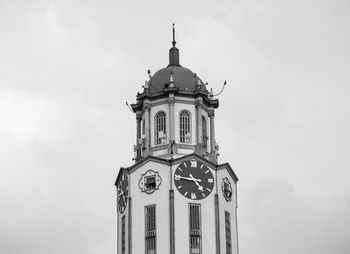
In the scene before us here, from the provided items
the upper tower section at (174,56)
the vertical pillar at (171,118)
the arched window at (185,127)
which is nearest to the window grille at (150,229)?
the vertical pillar at (171,118)

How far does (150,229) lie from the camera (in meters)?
110

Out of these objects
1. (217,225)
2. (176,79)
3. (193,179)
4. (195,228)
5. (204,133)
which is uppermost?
(176,79)

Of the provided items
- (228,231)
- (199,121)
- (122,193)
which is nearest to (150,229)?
(122,193)

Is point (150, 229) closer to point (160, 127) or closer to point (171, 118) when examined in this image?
point (160, 127)

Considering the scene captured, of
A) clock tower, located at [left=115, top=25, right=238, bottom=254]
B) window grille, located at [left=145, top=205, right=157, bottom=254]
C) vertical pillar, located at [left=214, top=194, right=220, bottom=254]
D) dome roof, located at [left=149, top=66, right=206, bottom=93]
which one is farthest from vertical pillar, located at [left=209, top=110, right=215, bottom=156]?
window grille, located at [left=145, top=205, right=157, bottom=254]

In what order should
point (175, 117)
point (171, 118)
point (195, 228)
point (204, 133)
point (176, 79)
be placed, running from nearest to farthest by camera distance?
point (195, 228), point (171, 118), point (175, 117), point (204, 133), point (176, 79)

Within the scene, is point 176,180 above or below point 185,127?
below

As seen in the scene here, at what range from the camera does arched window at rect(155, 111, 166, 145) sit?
11531 cm

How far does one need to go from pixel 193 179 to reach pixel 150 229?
20.3ft

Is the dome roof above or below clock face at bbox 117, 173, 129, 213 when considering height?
above

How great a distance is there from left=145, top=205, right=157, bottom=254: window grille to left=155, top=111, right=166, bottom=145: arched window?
300 inches

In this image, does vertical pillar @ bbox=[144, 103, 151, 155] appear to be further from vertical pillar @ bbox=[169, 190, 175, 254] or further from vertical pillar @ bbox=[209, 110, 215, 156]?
vertical pillar @ bbox=[169, 190, 175, 254]

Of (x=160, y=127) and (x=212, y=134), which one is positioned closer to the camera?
(x=160, y=127)

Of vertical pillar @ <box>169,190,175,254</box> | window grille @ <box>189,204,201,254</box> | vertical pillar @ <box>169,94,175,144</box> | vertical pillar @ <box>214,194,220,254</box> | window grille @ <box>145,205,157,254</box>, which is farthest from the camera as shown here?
vertical pillar @ <box>169,94,175,144</box>
